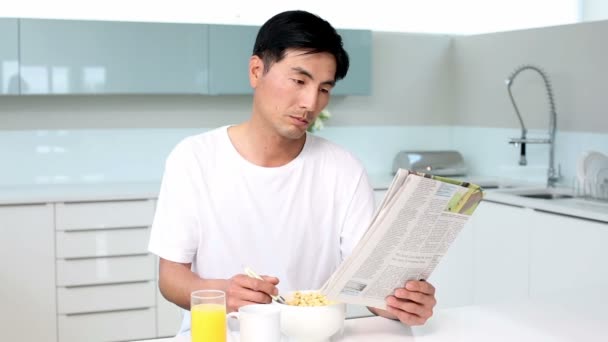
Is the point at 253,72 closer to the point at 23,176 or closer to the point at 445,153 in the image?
the point at 23,176

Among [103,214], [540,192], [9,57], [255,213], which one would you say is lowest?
[103,214]

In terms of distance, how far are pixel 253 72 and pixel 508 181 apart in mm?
2857

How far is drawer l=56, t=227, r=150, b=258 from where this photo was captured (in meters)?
3.93

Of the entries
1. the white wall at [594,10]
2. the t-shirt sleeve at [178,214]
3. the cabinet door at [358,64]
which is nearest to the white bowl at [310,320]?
the t-shirt sleeve at [178,214]

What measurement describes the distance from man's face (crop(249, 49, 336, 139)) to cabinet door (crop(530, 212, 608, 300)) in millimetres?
1665

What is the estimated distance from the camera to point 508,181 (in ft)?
15.1

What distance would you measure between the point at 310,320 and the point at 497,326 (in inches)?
17.5

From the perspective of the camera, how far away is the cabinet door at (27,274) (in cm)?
384

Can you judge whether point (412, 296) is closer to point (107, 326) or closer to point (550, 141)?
point (107, 326)

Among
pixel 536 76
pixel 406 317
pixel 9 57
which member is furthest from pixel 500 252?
pixel 9 57

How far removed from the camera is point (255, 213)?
2061mm

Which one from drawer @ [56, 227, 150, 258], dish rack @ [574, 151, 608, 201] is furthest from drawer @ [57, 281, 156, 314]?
dish rack @ [574, 151, 608, 201]

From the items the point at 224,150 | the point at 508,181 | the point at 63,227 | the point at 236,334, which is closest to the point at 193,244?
the point at 224,150

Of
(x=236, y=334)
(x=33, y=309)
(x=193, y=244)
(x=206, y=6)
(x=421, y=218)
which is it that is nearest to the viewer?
(x=421, y=218)
